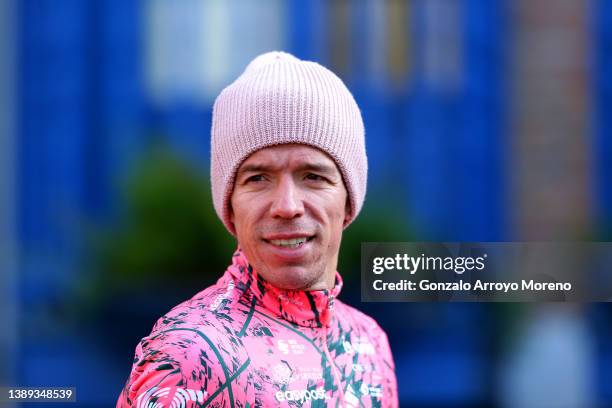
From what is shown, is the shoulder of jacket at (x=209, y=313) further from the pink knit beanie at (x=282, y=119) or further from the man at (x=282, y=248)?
the pink knit beanie at (x=282, y=119)

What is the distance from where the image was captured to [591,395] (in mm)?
3479

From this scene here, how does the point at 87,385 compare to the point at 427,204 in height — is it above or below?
Answer: below

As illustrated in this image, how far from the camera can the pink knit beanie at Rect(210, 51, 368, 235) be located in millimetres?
1493

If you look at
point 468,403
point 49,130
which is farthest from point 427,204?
point 49,130

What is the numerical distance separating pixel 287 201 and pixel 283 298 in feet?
0.56

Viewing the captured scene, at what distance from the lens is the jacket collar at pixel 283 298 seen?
150 centimetres

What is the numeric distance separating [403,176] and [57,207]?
1.44m

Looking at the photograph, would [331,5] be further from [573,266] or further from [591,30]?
[573,266]

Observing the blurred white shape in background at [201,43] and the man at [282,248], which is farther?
the blurred white shape in background at [201,43]

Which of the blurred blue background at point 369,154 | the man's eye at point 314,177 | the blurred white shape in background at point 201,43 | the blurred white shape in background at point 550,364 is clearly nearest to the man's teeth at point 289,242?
the man's eye at point 314,177

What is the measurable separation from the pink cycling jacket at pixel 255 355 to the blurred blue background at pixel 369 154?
1.45m

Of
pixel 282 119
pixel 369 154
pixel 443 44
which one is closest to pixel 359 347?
pixel 282 119

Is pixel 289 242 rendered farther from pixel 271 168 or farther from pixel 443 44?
pixel 443 44

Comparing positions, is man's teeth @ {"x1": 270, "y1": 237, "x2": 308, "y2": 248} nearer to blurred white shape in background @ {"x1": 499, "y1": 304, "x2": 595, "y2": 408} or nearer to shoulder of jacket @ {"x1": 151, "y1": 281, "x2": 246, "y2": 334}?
shoulder of jacket @ {"x1": 151, "y1": 281, "x2": 246, "y2": 334}
